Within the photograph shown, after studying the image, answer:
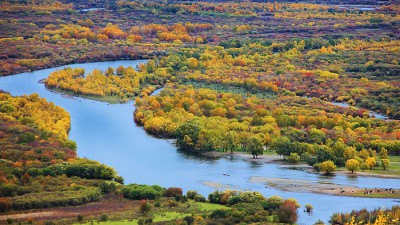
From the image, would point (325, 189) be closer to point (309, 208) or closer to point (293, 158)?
point (309, 208)

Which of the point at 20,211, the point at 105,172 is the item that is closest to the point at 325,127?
the point at 105,172

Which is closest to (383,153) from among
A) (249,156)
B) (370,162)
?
(370,162)

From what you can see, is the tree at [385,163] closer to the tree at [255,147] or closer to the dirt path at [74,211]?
the tree at [255,147]

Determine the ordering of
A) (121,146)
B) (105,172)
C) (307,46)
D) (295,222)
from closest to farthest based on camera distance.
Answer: (295,222) → (105,172) → (121,146) → (307,46)

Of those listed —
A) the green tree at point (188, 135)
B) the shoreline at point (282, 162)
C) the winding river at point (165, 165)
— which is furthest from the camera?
the green tree at point (188, 135)

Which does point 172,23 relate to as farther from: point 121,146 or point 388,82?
point 121,146

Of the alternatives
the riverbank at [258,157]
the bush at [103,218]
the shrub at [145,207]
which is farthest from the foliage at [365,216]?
the riverbank at [258,157]
